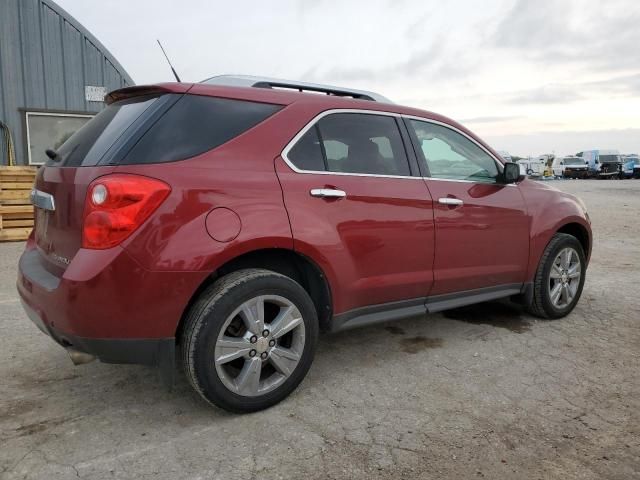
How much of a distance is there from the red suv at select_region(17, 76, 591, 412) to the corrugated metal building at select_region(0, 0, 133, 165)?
8058mm

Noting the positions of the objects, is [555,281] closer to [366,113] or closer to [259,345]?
[366,113]

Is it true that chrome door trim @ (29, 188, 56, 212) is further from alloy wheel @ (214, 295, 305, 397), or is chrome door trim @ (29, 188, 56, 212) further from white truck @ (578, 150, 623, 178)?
white truck @ (578, 150, 623, 178)

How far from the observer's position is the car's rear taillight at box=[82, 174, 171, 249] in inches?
94.3

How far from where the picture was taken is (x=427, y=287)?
3568 millimetres

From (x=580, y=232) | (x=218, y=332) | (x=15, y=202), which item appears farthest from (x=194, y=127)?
(x=15, y=202)

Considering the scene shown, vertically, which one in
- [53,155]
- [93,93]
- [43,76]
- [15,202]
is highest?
[43,76]

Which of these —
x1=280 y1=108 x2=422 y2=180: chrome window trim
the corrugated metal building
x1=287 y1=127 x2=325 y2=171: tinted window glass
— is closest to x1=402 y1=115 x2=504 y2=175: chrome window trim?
x1=280 y1=108 x2=422 y2=180: chrome window trim

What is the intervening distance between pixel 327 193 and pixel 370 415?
126cm

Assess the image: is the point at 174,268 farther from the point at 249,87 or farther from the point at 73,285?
the point at 249,87

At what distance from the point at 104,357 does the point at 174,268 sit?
548 mm

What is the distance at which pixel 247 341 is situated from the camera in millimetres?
2709

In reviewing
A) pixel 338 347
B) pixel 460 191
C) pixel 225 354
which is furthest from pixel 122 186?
pixel 460 191

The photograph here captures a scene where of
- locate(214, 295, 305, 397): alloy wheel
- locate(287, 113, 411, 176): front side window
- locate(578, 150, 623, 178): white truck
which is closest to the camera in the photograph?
locate(214, 295, 305, 397): alloy wheel

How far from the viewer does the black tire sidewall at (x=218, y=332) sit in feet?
8.41
